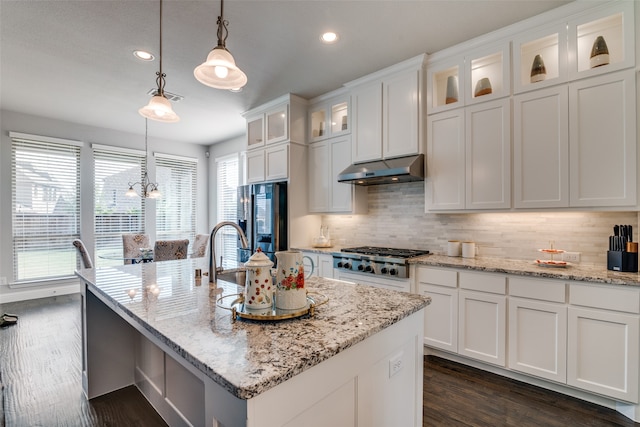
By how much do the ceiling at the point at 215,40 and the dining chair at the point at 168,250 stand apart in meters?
1.94

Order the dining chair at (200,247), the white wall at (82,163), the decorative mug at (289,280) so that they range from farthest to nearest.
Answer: the dining chair at (200,247) < the white wall at (82,163) < the decorative mug at (289,280)

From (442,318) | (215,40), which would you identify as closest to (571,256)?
(442,318)

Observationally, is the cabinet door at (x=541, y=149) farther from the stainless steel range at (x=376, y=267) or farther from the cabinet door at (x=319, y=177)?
the cabinet door at (x=319, y=177)

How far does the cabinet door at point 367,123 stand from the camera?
335 centimetres

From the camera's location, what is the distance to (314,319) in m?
1.13

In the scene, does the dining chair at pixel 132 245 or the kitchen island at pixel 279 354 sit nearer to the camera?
the kitchen island at pixel 279 354

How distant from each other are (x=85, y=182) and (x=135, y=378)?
4.37 meters

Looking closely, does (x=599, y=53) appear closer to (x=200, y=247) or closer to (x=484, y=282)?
(x=484, y=282)

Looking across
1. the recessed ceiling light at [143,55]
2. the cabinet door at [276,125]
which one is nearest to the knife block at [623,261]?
the cabinet door at [276,125]

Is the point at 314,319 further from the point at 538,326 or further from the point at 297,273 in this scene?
the point at 538,326

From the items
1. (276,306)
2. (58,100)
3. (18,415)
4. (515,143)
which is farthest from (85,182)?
(515,143)

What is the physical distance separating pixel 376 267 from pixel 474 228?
3.51 feet

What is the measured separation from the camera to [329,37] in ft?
8.73

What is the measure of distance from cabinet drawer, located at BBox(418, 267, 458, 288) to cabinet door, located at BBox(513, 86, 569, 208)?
2.63 ft
